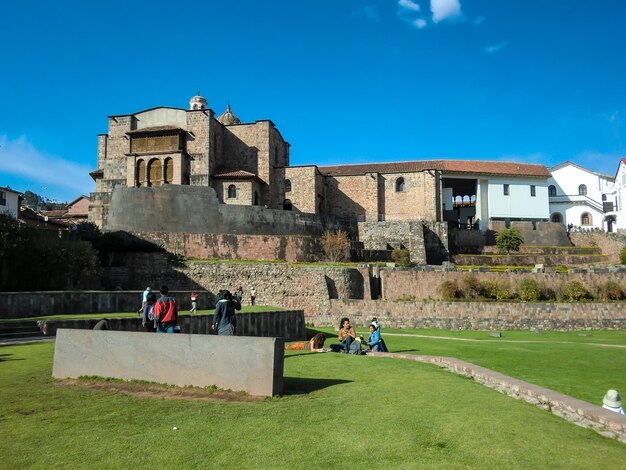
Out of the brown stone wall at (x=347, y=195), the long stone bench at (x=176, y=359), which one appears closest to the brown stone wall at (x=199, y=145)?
the brown stone wall at (x=347, y=195)

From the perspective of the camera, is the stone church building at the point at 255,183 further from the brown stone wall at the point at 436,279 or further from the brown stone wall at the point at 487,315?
the brown stone wall at the point at 487,315

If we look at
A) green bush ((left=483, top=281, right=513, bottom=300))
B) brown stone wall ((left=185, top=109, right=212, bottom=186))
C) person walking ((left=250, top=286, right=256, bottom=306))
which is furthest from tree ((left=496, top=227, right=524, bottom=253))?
brown stone wall ((left=185, top=109, right=212, bottom=186))

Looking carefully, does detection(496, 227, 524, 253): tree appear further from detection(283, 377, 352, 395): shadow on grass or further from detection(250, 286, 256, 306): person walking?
detection(283, 377, 352, 395): shadow on grass

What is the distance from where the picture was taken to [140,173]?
42938 millimetres

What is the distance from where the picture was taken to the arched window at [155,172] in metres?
42.8

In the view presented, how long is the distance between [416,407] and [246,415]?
2.11 m

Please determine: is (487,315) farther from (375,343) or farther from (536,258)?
(536,258)

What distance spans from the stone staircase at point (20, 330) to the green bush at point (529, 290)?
24308 mm

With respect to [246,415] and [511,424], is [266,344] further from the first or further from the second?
[511,424]

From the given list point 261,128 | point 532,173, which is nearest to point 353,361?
point 261,128

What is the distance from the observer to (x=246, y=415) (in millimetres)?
5996

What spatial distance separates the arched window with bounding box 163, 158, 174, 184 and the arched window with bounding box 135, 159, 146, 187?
1721 millimetres

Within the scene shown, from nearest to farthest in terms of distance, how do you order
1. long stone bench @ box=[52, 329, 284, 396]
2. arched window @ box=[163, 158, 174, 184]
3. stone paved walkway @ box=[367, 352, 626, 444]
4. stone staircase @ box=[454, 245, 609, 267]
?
stone paved walkway @ box=[367, 352, 626, 444] → long stone bench @ box=[52, 329, 284, 396] → stone staircase @ box=[454, 245, 609, 267] → arched window @ box=[163, 158, 174, 184]

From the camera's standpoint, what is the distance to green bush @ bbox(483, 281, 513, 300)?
29047 mm
